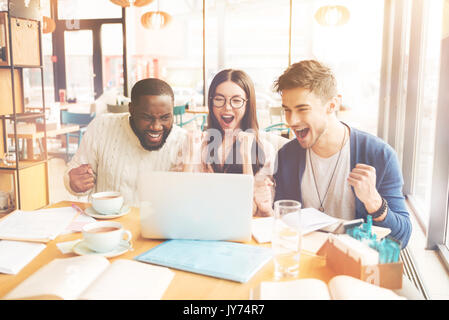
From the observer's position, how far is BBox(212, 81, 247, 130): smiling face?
1928mm

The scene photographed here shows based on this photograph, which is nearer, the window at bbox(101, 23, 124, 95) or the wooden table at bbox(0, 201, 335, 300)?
the wooden table at bbox(0, 201, 335, 300)

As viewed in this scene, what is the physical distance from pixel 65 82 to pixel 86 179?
588cm

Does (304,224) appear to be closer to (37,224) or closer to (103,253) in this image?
(103,253)

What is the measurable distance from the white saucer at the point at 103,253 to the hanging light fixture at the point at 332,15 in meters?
4.74

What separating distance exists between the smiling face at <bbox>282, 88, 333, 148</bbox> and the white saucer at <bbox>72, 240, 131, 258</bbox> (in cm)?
95

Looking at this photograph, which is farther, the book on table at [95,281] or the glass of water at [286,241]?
the glass of water at [286,241]

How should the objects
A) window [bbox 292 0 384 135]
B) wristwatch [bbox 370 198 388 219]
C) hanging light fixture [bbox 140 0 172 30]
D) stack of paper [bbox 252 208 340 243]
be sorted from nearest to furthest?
stack of paper [bbox 252 208 340 243], wristwatch [bbox 370 198 388 219], window [bbox 292 0 384 135], hanging light fixture [bbox 140 0 172 30]

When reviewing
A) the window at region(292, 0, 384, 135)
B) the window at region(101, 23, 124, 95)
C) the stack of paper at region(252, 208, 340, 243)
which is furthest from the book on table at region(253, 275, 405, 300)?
the window at region(101, 23, 124, 95)

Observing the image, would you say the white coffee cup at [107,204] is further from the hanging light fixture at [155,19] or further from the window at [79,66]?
the window at [79,66]

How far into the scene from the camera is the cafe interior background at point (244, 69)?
2.89 meters

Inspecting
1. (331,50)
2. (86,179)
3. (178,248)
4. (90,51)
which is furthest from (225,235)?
(90,51)

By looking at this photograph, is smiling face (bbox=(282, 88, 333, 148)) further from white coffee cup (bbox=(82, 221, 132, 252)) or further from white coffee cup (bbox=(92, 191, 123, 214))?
white coffee cup (bbox=(82, 221, 132, 252))

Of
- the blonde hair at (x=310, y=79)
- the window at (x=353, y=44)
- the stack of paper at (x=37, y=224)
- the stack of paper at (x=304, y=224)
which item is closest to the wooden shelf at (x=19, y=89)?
the stack of paper at (x=37, y=224)

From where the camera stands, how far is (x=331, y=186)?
1755 mm
